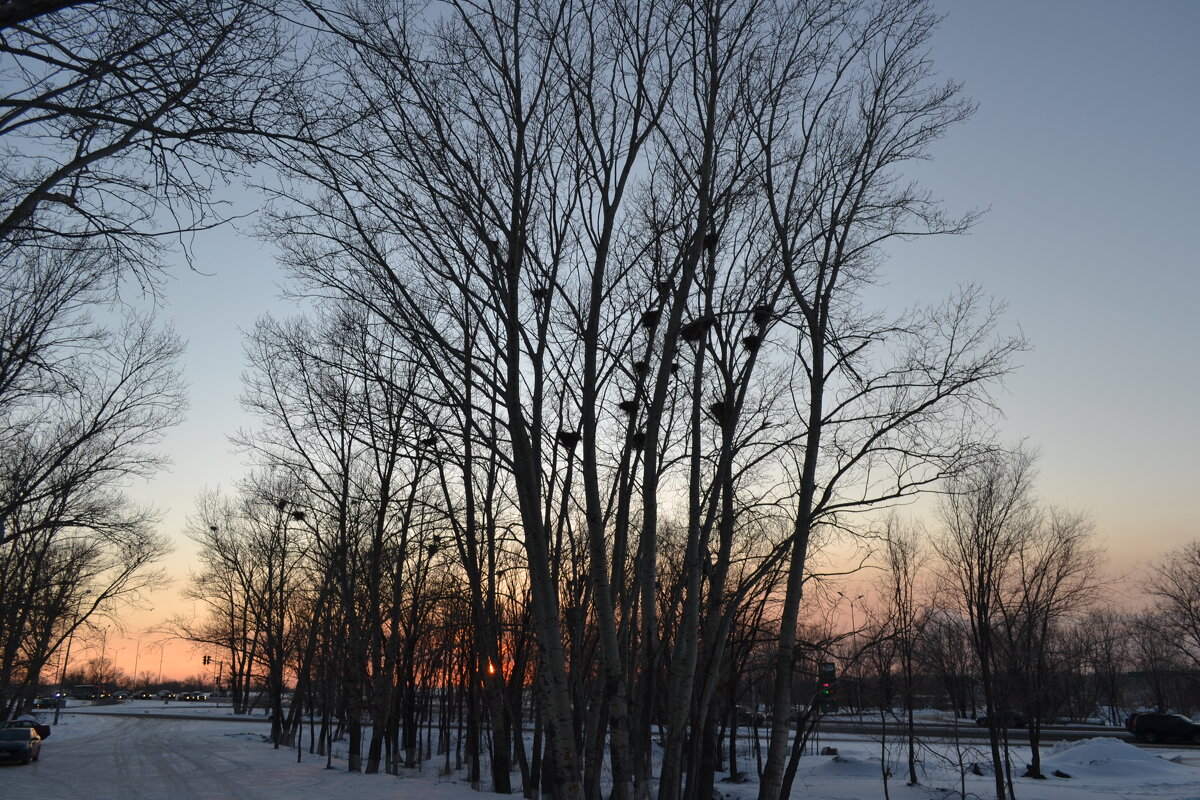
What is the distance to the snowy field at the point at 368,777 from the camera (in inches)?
719

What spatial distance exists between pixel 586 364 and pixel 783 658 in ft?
13.8

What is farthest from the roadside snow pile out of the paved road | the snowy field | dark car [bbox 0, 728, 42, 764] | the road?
dark car [bbox 0, 728, 42, 764]

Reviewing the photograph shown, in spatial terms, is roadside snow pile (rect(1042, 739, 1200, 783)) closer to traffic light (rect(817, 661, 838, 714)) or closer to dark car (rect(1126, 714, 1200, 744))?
dark car (rect(1126, 714, 1200, 744))

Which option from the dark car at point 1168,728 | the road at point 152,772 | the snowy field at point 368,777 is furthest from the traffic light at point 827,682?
the dark car at point 1168,728

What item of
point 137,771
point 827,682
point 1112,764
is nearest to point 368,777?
point 137,771

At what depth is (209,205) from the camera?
6.15m

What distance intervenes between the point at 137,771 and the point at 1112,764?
3164cm

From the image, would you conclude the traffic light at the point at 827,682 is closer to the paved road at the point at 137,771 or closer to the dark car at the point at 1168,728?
the paved road at the point at 137,771

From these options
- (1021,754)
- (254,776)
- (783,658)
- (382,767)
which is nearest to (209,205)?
(783,658)

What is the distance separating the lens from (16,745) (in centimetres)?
2475

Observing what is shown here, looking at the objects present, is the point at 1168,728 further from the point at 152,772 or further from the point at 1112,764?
the point at 152,772

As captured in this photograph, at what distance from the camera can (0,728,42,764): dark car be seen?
24578 mm

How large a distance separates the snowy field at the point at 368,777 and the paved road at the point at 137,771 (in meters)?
0.03

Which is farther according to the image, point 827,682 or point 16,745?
point 16,745
